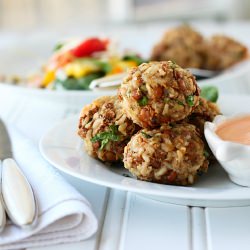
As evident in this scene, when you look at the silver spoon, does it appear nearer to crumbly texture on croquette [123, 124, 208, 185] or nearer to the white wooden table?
the white wooden table

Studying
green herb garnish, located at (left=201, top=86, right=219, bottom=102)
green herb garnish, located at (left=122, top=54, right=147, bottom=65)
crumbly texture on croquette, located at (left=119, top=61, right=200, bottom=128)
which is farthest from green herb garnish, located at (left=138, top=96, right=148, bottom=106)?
green herb garnish, located at (left=122, top=54, right=147, bottom=65)

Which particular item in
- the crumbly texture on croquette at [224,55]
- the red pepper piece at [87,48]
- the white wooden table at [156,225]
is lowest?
the crumbly texture on croquette at [224,55]

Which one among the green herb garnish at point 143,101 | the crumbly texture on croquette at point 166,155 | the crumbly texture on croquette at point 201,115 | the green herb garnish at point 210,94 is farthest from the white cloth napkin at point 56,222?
the green herb garnish at point 210,94

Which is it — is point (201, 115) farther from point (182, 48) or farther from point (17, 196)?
point (182, 48)

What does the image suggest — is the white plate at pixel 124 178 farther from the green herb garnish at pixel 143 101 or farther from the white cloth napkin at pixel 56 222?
the green herb garnish at pixel 143 101

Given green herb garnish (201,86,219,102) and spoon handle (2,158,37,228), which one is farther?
green herb garnish (201,86,219,102)

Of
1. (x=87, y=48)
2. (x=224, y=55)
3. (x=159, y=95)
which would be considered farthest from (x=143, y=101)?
(x=224, y=55)
